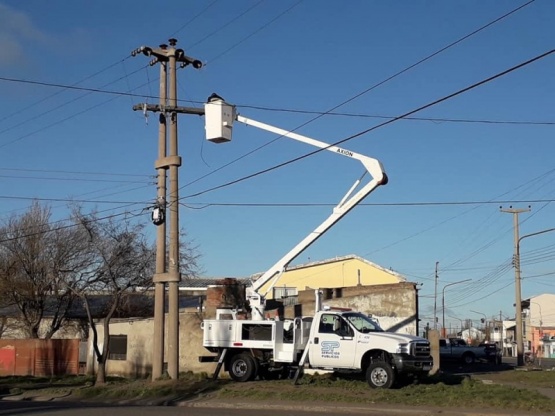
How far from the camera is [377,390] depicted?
63.8ft

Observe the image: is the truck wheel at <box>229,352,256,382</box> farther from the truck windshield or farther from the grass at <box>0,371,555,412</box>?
the truck windshield

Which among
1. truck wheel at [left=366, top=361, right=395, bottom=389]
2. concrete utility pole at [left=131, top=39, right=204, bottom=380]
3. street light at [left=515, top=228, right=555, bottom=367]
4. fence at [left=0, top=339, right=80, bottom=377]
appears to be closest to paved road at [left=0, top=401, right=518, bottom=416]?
truck wheel at [left=366, top=361, right=395, bottom=389]

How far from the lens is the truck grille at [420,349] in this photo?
20172 millimetres

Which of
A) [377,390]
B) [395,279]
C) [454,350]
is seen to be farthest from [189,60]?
[395,279]

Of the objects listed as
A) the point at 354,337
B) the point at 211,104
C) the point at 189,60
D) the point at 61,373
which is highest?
the point at 189,60

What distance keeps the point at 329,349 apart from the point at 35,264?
894 inches

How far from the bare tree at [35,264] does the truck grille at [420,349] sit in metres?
21.7

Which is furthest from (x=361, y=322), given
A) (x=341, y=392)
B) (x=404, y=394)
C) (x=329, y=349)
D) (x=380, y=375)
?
(x=404, y=394)

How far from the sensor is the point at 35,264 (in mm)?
38906

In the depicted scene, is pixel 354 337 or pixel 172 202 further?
pixel 172 202

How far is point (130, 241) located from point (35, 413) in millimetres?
15568

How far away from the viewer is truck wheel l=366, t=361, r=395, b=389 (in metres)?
19.9

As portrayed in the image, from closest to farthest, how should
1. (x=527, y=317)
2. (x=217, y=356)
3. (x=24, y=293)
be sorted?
(x=217, y=356) → (x=24, y=293) → (x=527, y=317)

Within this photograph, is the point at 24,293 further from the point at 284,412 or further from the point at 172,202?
the point at 284,412
